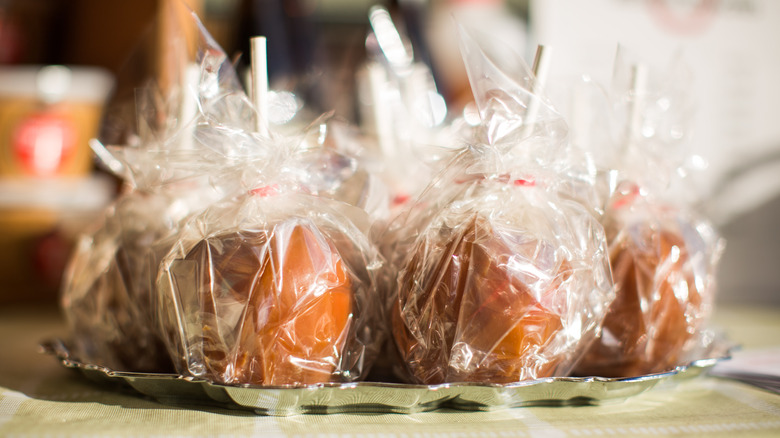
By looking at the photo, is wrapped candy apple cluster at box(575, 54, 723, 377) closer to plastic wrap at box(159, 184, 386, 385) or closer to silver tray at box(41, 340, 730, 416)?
silver tray at box(41, 340, 730, 416)

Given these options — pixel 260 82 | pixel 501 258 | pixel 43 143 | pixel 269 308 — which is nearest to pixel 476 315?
pixel 501 258

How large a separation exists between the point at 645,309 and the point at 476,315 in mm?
177

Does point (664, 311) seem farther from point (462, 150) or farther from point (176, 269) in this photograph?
point (176, 269)

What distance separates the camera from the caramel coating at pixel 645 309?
57cm

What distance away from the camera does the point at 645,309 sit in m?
0.57

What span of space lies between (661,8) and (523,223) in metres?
0.95

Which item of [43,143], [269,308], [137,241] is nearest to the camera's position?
[269,308]

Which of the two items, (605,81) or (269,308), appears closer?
(269,308)

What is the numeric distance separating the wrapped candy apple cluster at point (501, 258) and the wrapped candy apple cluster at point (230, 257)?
57mm

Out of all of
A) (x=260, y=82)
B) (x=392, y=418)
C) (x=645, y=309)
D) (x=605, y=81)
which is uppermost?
(x=605, y=81)

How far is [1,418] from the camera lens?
494 mm

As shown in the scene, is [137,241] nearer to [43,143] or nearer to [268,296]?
[268,296]

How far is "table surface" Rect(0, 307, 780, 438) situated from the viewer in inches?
18.3

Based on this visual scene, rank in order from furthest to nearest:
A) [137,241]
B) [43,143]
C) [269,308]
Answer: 1. [43,143]
2. [137,241]
3. [269,308]
